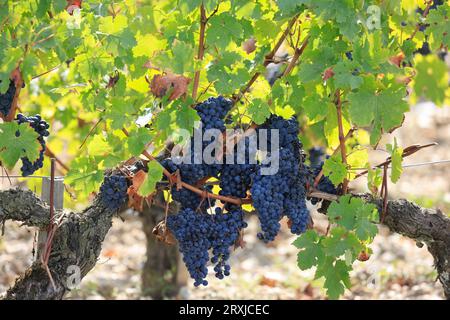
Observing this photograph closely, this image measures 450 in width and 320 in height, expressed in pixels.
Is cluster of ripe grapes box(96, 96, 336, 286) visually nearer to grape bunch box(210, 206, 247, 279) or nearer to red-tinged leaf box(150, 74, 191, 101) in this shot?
grape bunch box(210, 206, 247, 279)

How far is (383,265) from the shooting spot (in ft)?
18.2

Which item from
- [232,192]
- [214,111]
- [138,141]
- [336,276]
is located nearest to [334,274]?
[336,276]

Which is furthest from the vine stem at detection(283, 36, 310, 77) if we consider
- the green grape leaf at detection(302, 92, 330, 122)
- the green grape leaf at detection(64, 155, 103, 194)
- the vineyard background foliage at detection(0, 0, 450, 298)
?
the green grape leaf at detection(64, 155, 103, 194)

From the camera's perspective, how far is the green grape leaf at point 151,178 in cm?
266

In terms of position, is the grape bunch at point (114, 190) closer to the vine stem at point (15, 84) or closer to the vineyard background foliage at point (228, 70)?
A: the vineyard background foliage at point (228, 70)

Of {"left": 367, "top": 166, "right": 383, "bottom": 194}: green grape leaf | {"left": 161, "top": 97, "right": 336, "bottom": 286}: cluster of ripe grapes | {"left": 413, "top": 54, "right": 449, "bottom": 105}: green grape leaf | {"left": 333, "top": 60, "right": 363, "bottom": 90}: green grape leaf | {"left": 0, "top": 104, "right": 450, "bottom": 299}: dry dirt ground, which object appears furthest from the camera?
{"left": 0, "top": 104, "right": 450, "bottom": 299}: dry dirt ground

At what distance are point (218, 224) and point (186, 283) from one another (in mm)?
2065

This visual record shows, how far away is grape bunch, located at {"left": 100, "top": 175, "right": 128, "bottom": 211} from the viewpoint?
290 cm

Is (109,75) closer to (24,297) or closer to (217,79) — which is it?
(217,79)

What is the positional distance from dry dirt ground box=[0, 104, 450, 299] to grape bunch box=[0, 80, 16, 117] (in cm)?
128

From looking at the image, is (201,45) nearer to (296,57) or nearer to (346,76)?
(296,57)

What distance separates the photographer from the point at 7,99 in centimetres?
304

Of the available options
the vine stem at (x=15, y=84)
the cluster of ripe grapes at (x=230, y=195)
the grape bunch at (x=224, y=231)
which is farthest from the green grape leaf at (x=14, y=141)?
the grape bunch at (x=224, y=231)
